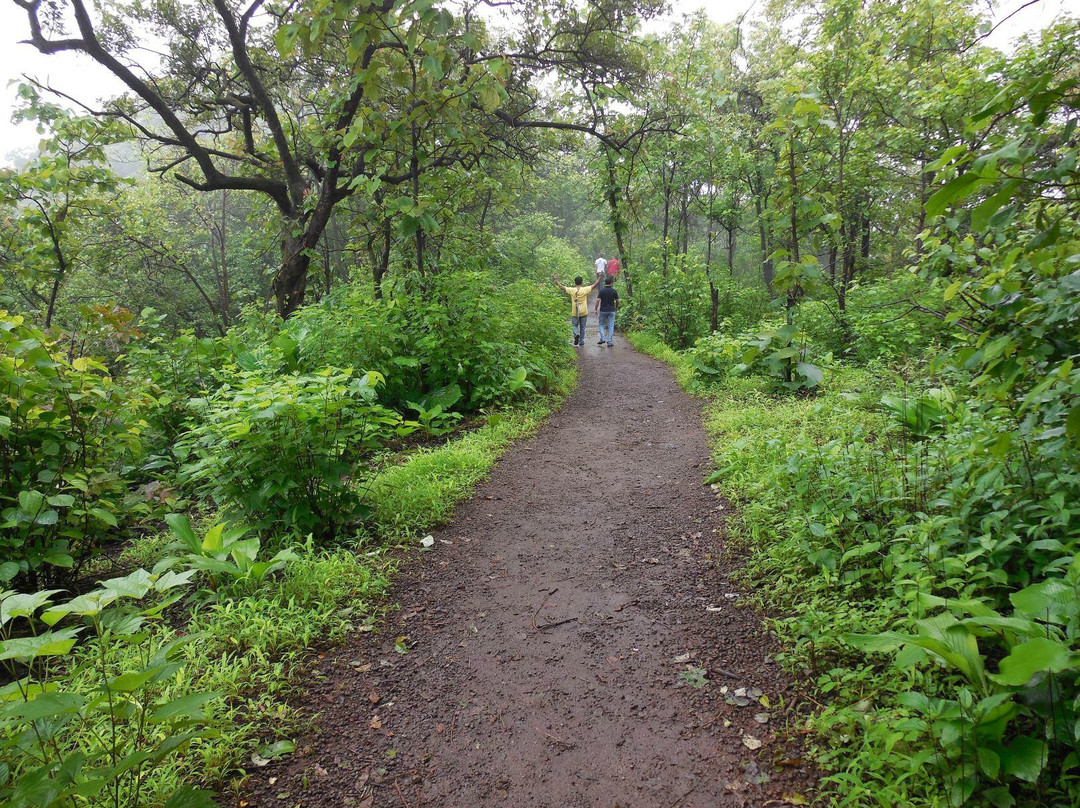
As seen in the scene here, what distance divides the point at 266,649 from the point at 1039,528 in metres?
3.42

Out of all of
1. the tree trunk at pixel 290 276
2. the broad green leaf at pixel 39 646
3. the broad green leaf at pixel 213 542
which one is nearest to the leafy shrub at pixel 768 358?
the broad green leaf at pixel 213 542

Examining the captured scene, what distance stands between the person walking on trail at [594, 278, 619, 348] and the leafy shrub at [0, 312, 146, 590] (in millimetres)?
9318

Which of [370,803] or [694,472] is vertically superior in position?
[694,472]

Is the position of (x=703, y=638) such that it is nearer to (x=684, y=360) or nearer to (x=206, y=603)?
(x=206, y=603)

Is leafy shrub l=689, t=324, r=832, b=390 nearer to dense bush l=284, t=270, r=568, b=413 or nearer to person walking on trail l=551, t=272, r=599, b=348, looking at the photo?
dense bush l=284, t=270, r=568, b=413

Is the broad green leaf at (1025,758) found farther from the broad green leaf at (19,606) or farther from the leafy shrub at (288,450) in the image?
the leafy shrub at (288,450)

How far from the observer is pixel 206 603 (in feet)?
9.88

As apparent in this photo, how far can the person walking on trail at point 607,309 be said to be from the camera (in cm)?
1158

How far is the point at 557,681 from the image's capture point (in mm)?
2559

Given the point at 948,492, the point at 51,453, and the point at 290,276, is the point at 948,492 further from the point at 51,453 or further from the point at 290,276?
the point at 290,276

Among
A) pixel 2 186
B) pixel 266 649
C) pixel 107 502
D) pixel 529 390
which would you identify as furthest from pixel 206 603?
pixel 2 186

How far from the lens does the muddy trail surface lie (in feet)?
6.63

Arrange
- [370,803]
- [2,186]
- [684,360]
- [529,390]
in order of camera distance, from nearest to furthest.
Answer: [370,803], [2,186], [529,390], [684,360]

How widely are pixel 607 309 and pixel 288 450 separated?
9.30 metres
